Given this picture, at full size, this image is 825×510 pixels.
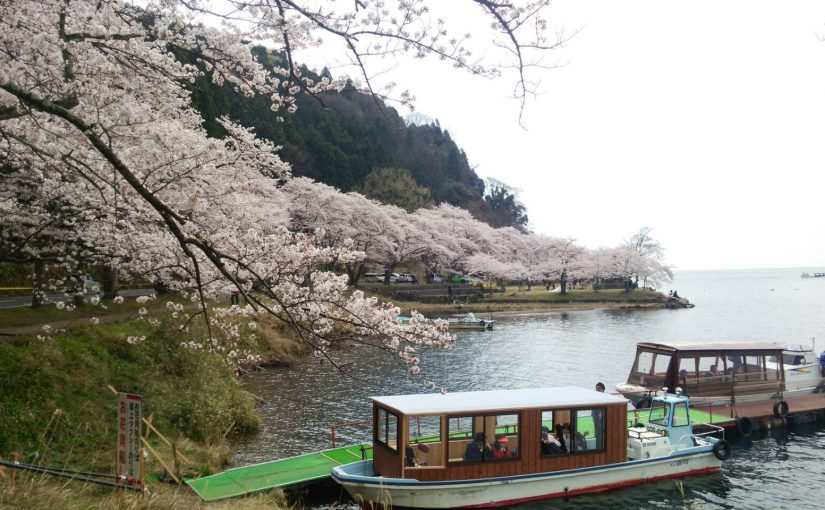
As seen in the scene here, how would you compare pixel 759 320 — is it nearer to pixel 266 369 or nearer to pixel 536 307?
pixel 536 307

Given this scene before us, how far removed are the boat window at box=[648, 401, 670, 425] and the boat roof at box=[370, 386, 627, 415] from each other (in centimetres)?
286

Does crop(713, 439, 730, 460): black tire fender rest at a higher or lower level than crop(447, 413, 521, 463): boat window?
lower

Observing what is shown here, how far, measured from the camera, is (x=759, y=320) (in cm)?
6047

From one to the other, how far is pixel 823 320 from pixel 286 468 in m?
64.0

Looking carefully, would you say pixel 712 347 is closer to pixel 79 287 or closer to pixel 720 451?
pixel 720 451

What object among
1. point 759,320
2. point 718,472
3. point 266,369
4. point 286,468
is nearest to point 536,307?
point 759,320

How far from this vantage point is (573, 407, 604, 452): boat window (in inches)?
571

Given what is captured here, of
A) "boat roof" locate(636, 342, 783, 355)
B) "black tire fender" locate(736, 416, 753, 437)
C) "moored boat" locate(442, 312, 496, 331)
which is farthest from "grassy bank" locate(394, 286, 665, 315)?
"black tire fender" locate(736, 416, 753, 437)

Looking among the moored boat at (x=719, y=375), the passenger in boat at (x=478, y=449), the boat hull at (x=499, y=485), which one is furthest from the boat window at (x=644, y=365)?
the passenger in boat at (x=478, y=449)

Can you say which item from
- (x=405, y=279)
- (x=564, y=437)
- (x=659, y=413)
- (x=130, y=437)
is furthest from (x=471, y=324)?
(x=130, y=437)

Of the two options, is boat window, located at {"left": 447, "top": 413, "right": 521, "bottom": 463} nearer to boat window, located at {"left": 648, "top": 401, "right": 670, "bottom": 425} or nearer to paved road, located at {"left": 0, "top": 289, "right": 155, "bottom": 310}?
boat window, located at {"left": 648, "top": 401, "right": 670, "bottom": 425}

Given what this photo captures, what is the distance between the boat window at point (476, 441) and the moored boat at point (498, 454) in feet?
0.07

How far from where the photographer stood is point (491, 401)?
14086mm

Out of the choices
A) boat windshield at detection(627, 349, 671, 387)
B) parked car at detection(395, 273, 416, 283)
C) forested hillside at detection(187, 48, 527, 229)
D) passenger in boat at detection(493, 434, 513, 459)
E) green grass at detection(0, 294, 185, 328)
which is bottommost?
passenger in boat at detection(493, 434, 513, 459)
